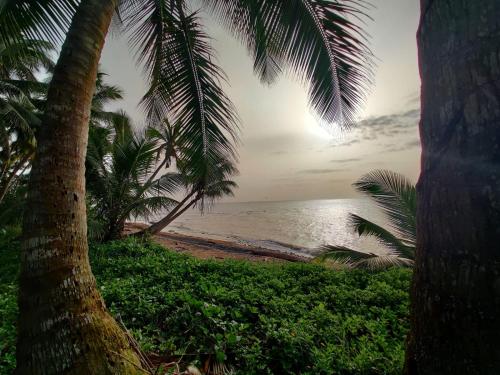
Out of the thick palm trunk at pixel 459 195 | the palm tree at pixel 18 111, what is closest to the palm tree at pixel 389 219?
the thick palm trunk at pixel 459 195

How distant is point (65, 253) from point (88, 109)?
2.91ft

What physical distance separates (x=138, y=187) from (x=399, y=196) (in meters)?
7.35

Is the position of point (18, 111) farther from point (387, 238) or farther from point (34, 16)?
point (387, 238)

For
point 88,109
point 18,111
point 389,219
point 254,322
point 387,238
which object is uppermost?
point 18,111

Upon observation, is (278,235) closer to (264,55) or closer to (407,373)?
(264,55)

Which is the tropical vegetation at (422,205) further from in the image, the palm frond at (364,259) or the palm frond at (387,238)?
the palm frond at (387,238)

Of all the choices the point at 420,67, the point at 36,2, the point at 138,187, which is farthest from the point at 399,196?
the point at 138,187

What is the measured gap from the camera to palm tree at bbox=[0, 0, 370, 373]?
1.20 meters

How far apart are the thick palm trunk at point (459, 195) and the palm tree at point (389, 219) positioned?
551 cm

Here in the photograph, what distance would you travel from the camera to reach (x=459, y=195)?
2.58ft

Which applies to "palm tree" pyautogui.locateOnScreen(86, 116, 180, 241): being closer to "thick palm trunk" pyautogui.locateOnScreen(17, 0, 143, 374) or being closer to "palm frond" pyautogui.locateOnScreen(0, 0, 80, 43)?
"palm frond" pyautogui.locateOnScreen(0, 0, 80, 43)

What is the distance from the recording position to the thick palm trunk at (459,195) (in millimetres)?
721

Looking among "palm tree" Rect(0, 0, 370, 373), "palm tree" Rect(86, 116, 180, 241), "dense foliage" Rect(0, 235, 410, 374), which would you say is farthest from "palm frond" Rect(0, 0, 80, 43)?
"palm tree" Rect(86, 116, 180, 241)

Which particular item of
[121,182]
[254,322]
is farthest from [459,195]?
[121,182]
